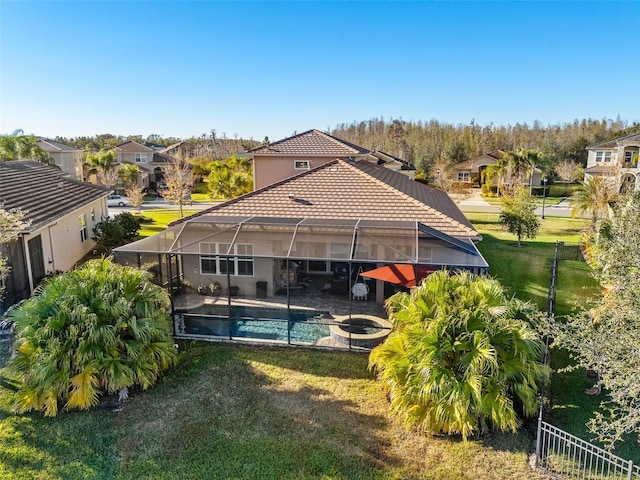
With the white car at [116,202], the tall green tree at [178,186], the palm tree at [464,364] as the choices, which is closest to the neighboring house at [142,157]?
the tall green tree at [178,186]

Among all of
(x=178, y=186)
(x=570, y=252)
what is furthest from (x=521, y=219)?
(x=178, y=186)

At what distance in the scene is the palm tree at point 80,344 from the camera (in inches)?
422

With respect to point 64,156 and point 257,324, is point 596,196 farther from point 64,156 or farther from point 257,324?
point 64,156

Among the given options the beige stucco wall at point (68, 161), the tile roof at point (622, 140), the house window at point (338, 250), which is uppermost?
the tile roof at point (622, 140)

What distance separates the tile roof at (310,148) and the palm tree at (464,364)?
20.3 metres

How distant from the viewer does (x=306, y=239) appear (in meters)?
16.2

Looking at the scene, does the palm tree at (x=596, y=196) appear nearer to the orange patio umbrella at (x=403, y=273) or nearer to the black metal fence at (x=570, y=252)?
the black metal fence at (x=570, y=252)

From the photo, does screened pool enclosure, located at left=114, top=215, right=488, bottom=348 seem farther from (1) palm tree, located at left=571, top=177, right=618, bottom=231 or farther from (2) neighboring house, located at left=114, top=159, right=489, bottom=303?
(1) palm tree, located at left=571, top=177, right=618, bottom=231

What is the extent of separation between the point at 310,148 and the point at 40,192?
1589 centimetres

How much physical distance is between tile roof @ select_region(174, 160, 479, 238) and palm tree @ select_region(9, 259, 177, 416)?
23.5 feet

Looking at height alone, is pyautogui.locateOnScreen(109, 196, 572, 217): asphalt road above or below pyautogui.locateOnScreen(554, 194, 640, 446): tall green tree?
below

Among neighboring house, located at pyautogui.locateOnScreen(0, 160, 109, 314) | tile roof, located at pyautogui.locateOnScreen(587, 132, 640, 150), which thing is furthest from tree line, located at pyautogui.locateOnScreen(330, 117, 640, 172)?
neighboring house, located at pyautogui.locateOnScreen(0, 160, 109, 314)

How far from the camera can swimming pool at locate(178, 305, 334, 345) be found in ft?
49.3

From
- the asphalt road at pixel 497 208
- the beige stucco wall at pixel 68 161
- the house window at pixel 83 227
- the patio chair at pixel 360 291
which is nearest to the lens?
the patio chair at pixel 360 291
